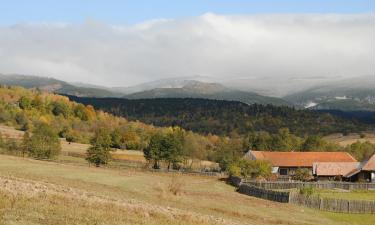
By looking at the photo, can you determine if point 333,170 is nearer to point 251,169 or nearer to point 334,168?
point 334,168

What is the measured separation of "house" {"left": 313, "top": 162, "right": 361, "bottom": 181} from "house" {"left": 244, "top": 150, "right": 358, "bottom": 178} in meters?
13.3

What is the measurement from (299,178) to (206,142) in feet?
247

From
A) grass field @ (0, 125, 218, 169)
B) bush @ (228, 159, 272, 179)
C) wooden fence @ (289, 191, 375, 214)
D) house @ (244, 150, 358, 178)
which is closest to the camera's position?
wooden fence @ (289, 191, 375, 214)

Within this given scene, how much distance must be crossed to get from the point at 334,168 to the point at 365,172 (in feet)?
28.1

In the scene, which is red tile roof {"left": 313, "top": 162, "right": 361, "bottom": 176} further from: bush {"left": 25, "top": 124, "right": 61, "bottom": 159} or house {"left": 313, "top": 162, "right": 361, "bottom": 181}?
A: bush {"left": 25, "top": 124, "right": 61, "bottom": 159}

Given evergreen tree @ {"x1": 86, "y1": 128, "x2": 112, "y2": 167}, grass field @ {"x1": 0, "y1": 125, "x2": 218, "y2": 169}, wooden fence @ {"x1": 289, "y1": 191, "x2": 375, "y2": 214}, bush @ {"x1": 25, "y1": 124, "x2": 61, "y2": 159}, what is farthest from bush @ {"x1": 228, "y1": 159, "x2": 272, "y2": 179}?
wooden fence @ {"x1": 289, "y1": 191, "x2": 375, "y2": 214}

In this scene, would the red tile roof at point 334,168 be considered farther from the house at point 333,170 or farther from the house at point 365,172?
the house at point 365,172

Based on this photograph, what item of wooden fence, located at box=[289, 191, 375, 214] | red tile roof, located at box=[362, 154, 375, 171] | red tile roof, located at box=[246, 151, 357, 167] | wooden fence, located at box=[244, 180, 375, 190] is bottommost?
wooden fence, located at box=[244, 180, 375, 190]

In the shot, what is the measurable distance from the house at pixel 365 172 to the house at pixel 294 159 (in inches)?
782

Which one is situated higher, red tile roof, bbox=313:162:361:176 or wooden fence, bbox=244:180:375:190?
red tile roof, bbox=313:162:361:176

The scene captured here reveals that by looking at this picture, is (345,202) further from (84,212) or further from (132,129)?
(132,129)

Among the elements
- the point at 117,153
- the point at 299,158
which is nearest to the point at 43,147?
the point at 117,153

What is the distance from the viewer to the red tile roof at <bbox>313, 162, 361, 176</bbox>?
108850 mm

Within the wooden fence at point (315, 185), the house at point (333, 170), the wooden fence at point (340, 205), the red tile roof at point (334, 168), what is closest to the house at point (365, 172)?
the house at point (333, 170)
